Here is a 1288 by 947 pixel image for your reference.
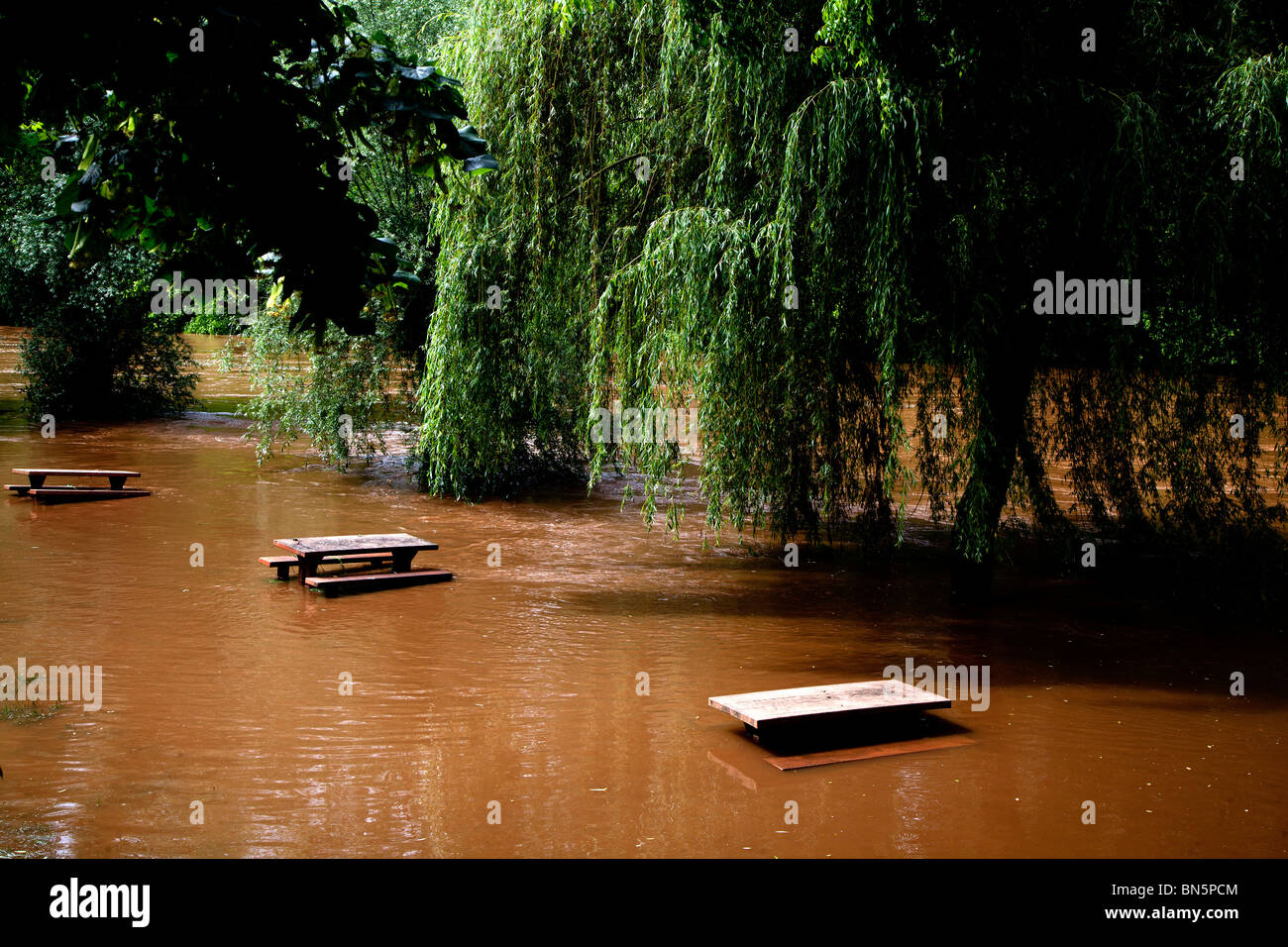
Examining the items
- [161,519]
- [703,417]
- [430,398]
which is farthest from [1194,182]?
[161,519]

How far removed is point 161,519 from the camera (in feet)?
48.1

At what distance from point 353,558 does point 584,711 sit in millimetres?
5266

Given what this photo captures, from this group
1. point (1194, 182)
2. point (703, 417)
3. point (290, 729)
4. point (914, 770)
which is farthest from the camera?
point (703, 417)

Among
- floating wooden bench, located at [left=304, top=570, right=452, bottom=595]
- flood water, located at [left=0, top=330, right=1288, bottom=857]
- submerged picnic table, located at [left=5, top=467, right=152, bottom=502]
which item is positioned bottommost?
flood water, located at [left=0, top=330, right=1288, bottom=857]

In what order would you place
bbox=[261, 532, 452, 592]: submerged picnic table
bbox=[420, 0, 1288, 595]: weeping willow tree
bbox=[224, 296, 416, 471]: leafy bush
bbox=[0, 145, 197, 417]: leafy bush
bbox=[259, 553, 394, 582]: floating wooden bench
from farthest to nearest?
bbox=[0, 145, 197, 417]: leafy bush, bbox=[224, 296, 416, 471]: leafy bush, bbox=[259, 553, 394, 582]: floating wooden bench, bbox=[261, 532, 452, 592]: submerged picnic table, bbox=[420, 0, 1288, 595]: weeping willow tree

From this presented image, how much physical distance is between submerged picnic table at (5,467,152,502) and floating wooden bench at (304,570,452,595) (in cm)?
643

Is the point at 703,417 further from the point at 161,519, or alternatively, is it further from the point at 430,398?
the point at 161,519

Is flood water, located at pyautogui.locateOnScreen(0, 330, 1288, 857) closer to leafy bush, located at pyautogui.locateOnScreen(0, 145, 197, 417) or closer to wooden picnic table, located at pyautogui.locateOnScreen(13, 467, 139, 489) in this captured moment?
wooden picnic table, located at pyautogui.locateOnScreen(13, 467, 139, 489)

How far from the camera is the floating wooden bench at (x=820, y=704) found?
22.6 feet

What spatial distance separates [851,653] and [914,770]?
269 centimetres

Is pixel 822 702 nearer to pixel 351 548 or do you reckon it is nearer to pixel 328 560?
pixel 351 548

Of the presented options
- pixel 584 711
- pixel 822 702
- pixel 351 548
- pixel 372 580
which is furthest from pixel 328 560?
pixel 822 702

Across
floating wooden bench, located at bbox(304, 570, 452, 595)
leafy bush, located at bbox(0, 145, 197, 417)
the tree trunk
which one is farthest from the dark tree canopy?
leafy bush, located at bbox(0, 145, 197, 417)

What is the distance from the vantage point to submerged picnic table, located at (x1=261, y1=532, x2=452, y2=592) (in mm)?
11195
